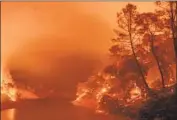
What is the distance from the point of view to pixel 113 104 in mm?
2555

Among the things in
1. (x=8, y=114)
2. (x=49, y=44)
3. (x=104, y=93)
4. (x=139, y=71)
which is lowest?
(x=8, y=114)

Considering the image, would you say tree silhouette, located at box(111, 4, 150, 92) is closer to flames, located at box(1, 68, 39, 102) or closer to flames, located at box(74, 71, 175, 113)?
flames, located at box(74, 71, 175, 113)

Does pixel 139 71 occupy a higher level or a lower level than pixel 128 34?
lower

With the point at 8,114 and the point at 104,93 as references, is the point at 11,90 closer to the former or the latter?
the point at 8,114

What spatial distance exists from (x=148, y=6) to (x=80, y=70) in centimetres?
65

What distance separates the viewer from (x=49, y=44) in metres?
2.47

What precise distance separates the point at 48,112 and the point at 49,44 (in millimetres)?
465

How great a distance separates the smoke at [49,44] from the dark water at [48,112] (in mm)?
117

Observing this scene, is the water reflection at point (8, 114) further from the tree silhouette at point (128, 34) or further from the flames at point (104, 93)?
the tree silhouette at point (128, 34)

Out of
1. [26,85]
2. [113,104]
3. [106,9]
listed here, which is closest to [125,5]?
[106,9]

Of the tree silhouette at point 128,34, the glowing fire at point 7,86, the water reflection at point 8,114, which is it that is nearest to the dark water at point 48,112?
the water reflection at point 8,114

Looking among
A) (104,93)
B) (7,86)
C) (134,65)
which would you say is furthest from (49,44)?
(134,65)

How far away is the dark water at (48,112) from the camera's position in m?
2.43

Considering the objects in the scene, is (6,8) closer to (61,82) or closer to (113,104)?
(61,82)
